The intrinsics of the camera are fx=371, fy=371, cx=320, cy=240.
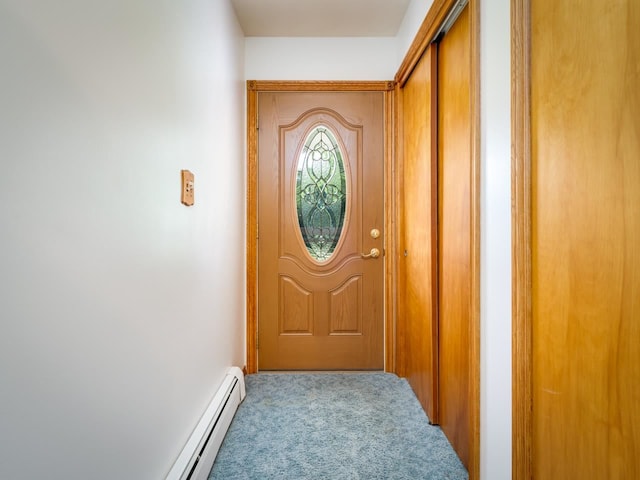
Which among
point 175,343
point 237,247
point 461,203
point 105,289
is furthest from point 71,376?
point 237,247

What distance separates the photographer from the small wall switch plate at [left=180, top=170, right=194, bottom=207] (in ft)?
4.73

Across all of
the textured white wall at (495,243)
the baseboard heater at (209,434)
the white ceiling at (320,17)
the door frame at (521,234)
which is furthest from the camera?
the white ceiling at (320,17)

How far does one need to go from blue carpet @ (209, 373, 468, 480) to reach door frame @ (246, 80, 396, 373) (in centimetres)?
32

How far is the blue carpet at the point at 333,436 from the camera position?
63.2 inches

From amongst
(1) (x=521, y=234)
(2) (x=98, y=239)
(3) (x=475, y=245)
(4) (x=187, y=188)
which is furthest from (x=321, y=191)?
(2) (x=98, y=239)

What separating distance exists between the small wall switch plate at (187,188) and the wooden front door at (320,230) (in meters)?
1.16

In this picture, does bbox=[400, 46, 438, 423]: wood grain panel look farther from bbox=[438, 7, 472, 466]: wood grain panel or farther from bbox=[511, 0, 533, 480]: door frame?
bbox=[511, 0, 533, 480]: door frame

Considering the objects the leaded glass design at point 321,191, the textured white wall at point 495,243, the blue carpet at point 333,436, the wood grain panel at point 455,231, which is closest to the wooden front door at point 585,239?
the textured white wall at point 495,243

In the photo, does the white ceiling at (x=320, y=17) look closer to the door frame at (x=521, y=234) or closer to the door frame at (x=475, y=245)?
the door frame at (x=475, y=245)

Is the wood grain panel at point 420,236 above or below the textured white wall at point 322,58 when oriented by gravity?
below

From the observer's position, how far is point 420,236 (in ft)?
7.02

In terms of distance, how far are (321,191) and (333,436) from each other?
157 cm

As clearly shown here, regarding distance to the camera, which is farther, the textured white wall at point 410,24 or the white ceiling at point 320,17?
Result: the white ceiling at point 320,17

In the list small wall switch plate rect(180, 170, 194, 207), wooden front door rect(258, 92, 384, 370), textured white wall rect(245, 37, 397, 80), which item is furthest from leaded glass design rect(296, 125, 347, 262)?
small wall switch plate rect(180, 170, 194, 207)
